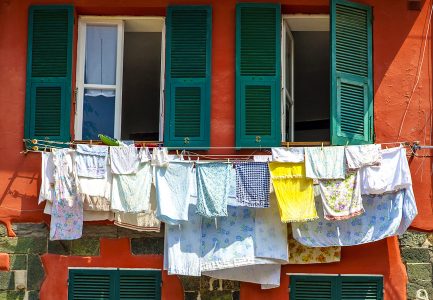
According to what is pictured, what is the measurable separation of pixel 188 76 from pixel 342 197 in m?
2.31

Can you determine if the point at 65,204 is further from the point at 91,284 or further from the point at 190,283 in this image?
the point at 190,283

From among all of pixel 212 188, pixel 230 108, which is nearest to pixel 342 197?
pixel 212 188

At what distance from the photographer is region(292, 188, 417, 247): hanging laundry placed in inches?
448

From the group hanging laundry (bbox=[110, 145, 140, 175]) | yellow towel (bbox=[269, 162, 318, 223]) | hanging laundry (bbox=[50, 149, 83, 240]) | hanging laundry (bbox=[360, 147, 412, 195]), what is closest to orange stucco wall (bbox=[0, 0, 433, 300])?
hanging laundry (bbox=[50, 149, 83, 240])

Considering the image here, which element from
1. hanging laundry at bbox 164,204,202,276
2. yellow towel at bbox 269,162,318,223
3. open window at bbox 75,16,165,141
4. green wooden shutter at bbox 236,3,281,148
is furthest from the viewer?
open window at bbox 75,16,165,141

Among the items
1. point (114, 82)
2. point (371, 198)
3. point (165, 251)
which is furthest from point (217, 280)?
point (114, 82)

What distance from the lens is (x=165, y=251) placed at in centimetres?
1145

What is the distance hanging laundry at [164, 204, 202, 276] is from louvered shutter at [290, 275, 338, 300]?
1.15m

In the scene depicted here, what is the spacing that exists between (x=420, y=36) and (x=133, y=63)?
4.32m

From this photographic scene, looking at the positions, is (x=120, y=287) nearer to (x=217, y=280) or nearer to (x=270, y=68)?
(x=217, y=280)

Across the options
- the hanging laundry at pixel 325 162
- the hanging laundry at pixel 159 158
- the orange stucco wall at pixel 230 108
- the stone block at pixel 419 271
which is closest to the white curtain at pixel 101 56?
the orange stucco wall at pixel 230 108

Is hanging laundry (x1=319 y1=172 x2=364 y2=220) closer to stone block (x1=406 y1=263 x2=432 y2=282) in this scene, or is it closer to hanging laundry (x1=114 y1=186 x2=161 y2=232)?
stone block (x1=406 y1=263 x2=432 y2=282)

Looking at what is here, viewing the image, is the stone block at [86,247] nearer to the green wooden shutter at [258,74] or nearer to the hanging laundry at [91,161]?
the hanging laundry at [91,161]

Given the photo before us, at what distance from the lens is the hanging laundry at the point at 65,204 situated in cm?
1146
